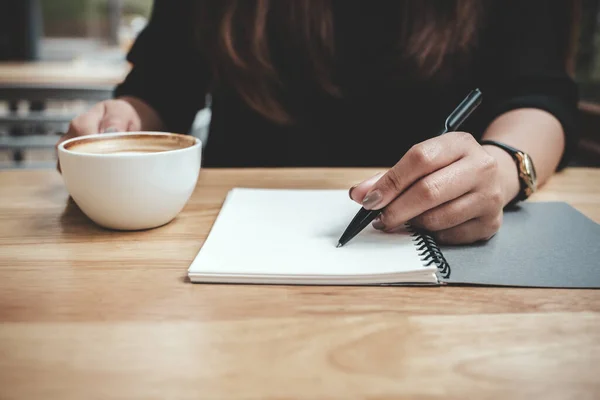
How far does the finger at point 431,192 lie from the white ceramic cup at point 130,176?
0.22 m

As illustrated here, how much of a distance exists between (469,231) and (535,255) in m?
0.07

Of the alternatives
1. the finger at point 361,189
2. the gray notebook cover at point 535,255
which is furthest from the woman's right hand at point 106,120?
the gray notebook cover at point 535,255

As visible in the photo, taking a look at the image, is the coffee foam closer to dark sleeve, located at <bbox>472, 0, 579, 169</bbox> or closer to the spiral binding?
the spiral binding

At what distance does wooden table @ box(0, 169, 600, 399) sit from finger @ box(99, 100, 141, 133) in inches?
11.3

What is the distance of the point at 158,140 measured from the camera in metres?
0.60

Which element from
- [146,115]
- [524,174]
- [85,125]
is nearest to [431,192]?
[524,174]

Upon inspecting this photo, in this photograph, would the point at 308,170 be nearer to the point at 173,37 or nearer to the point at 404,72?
the point at 404,72

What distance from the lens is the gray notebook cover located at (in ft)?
1.46

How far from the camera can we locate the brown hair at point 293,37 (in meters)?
0.97

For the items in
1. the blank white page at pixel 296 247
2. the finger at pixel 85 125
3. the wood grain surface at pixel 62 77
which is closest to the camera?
the blank white page at pixel 296 247

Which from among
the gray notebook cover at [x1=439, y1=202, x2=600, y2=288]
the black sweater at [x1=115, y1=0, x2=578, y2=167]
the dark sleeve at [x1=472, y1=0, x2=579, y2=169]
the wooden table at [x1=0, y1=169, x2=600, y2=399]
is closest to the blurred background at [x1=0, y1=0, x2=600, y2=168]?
the dark sleeve at [x1=472, y1=0, x2=579, y2=169]

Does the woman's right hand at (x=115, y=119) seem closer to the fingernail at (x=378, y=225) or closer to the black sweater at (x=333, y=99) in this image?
the black sweater at (x=333, y=99)

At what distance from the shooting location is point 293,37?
105cm

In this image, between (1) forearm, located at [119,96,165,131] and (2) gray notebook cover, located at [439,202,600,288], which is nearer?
(2) gray notebook cover, located at [439,202,600,288]
